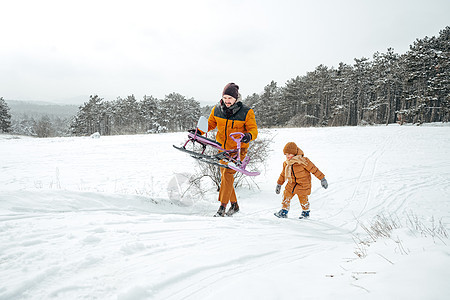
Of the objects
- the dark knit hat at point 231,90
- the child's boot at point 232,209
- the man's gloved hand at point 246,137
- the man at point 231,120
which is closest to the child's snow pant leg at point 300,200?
the child's boot at point 232,209

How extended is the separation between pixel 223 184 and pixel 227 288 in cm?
271

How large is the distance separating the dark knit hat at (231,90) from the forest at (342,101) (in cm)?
2886

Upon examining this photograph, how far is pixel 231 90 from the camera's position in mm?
3879

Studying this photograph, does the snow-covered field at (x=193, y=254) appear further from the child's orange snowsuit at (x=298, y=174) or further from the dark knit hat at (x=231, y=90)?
the dark knit hat at (x=231, y=90)

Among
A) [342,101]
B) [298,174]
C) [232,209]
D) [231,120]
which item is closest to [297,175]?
[298,174]

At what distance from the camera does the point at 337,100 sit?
138 ft

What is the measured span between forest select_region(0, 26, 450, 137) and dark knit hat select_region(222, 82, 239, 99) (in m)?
28.9

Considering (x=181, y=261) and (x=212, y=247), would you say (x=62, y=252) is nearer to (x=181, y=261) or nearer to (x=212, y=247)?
(x=181, y=261)

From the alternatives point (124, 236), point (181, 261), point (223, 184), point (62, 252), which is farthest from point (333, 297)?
point (223, 184)

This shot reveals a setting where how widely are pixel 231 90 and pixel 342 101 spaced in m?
43.3

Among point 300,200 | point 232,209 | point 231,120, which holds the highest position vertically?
point 231,120

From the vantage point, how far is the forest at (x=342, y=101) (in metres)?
28.5

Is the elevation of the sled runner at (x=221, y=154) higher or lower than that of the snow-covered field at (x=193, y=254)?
higher

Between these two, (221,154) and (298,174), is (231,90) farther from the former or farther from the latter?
(298,174)
